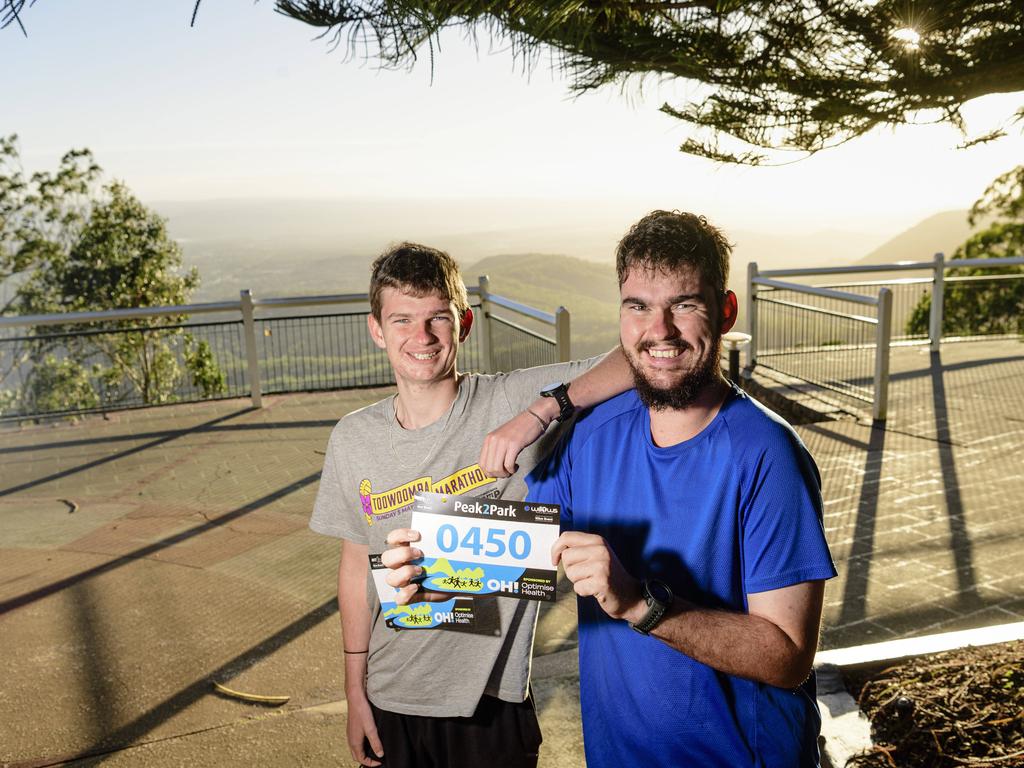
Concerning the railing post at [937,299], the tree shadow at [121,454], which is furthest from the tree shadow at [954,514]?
the tree shadow at [121,454]

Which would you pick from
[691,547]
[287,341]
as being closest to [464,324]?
[691,547]

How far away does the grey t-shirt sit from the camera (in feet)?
7.11

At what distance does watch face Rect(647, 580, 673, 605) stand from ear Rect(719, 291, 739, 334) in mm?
552

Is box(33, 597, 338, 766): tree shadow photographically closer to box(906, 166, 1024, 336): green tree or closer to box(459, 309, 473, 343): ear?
box(459, 309, 473, 343): ear

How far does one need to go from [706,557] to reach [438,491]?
0.75 metres

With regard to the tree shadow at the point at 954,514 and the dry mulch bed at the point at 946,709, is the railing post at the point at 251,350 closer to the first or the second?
the tree shadow at the point at 954,514

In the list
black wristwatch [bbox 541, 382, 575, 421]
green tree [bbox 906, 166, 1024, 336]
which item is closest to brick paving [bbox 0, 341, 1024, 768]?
black wristwatch [bbox 541, 382, 575, 421]

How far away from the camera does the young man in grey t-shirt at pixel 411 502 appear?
217cm

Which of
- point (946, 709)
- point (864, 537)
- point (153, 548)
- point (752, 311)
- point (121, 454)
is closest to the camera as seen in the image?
point (946, 709)

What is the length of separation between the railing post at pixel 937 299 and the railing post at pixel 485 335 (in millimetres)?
6793

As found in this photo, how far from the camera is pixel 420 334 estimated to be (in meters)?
2.18

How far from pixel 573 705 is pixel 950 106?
2880 millimetres

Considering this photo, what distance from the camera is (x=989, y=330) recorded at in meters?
17.5

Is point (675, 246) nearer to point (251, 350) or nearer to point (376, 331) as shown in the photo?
point (376, 331)
